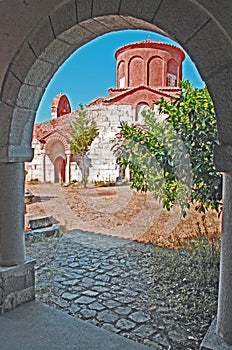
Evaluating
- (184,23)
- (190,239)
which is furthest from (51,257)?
(184,23)

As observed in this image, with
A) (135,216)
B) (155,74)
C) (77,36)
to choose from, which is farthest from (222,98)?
(155,74)

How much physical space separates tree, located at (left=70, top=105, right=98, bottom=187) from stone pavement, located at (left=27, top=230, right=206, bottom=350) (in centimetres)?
914

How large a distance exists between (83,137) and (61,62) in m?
11.7

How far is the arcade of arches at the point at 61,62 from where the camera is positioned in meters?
1.66

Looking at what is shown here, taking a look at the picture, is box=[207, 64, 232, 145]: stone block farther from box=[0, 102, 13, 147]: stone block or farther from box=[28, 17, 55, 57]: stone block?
box=[0, 102, 13, 147]: stone block

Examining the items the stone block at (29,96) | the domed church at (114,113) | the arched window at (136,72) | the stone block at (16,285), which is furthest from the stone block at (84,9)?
the arched window at (136,72)

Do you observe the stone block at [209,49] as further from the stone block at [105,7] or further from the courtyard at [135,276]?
the courtyard at [135,276]

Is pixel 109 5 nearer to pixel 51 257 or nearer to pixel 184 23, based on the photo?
pixel 184 23

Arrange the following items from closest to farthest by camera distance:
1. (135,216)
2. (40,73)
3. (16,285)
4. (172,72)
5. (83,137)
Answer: (40,73) < (16,285) < (135,216) < (83,137) < (172,72)

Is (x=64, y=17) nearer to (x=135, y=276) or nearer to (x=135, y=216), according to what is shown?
(x=135, y=276)

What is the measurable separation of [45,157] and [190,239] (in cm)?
1161

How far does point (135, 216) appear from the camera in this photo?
24.9 ft

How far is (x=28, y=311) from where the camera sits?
2.60 metres

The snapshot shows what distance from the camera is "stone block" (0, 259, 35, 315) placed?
101 inches
